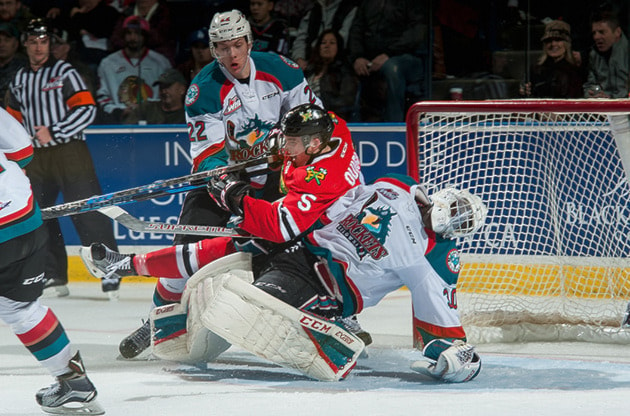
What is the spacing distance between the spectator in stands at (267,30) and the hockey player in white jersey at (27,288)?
125 inches

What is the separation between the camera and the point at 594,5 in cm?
576

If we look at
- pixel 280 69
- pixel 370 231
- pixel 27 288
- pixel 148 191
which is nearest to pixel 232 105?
pixel 280 69

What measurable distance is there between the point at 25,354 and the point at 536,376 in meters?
1.91

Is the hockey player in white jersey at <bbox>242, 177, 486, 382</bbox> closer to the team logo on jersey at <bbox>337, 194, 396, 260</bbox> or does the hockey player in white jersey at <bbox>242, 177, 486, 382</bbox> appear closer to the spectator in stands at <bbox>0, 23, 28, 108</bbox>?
the team logo on jersey at <bbox>337, 194, 396, 260</bbox>

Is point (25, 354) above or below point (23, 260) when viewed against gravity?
below

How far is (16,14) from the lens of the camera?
639 centimetres

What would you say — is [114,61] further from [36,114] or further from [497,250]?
[497,250]

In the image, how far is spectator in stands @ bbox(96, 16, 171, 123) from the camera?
618 centimetres

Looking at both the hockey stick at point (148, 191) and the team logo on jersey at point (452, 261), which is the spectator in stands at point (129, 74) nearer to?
the hockey stick at point (148, 191)

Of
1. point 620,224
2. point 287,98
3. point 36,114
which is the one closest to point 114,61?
point 36,114

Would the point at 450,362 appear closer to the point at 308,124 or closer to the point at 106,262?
the point at 308,124

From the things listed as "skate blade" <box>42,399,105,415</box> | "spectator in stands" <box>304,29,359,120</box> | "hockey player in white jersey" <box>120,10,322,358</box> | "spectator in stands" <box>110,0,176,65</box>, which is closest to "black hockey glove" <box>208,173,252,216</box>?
"hockey player in white jersey" <box>120,10,322,358</box>

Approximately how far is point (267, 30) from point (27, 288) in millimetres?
3397

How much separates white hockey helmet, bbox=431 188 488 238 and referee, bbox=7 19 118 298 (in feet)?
8.74
